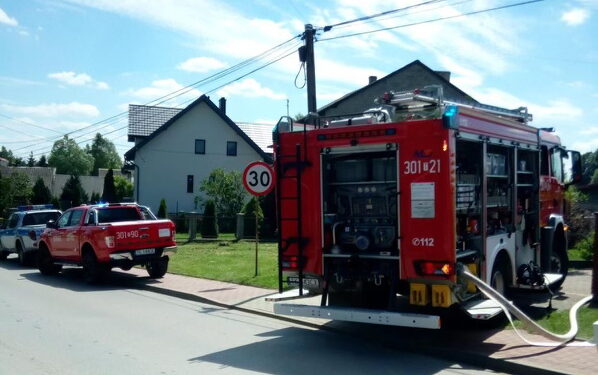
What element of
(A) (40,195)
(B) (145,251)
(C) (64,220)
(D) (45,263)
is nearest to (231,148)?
(A) (40,195)

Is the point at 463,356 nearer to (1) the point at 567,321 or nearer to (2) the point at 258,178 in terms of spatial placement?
(1) the point at 567,321

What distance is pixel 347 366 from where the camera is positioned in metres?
7.41

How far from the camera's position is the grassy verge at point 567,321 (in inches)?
329

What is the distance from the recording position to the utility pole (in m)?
16.6

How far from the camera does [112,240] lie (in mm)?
14477

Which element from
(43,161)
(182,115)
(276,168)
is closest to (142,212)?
(276,168)

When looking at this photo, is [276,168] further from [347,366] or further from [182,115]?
[182,115]

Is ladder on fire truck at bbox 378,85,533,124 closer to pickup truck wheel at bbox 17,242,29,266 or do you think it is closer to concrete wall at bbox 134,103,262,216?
pickup truck wheel at bbox 17,242,29,266

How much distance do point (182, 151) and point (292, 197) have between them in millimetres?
34058

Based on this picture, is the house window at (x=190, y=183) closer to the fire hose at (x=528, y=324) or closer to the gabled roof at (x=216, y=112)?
the gabled roof at (x=216, y=112)

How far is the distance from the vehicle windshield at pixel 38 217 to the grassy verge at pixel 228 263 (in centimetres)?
430

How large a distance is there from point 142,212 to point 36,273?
14.2ft

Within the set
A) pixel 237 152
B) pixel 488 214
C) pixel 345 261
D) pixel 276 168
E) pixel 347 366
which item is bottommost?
pixel 347 366

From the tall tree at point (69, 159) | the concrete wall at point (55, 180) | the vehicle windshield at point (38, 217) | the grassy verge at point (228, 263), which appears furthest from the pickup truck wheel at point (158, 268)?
the tall tree at point (69, 159)
